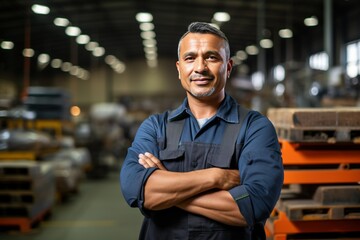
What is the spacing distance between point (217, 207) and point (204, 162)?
30 cm

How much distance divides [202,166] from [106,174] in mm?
12715

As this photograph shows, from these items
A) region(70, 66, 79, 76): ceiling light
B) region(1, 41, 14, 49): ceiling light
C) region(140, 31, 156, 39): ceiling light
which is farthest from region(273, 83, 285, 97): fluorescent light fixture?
region(70, 66, 79, 76): ceiling light

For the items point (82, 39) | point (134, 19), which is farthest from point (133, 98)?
point (134, 19)

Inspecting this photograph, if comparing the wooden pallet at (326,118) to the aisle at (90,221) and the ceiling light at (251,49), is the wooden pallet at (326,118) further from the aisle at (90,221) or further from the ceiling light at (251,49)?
the ceiling light at (251,49)

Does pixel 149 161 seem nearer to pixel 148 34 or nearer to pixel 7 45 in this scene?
pixel 7 45

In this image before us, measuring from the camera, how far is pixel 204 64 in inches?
108

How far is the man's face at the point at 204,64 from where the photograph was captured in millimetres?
2744

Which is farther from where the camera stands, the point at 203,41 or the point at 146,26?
the point at 146,26

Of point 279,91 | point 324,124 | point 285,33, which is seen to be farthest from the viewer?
point 285,33

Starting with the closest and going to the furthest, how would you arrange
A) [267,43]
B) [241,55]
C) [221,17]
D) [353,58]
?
[353,58]
[221,17]
[267,43]
[241,55]

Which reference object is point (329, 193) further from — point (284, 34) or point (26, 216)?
point (284, 34)

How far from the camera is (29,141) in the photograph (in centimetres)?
793

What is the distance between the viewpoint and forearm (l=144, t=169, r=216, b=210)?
2.52m

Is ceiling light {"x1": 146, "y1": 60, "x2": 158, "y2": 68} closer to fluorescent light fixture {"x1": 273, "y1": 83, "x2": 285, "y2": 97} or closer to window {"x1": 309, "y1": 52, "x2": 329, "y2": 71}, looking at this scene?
window {"x1": 309, "y1": 52, "x2": 329, "y2": 71}
